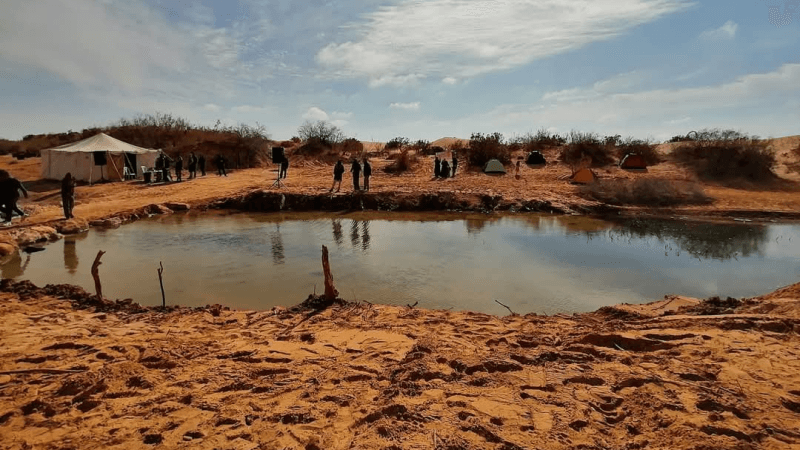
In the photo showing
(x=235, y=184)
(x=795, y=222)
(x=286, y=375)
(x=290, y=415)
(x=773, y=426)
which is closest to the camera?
(x=773, y=426)

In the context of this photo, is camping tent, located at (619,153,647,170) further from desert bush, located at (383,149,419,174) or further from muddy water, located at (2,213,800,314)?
desert bush, located at (383,149,419,174)

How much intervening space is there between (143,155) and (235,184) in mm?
6845

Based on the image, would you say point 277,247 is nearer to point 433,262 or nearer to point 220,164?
point 433,262

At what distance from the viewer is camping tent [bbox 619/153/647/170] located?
24.8m

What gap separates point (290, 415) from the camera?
12.5 ft

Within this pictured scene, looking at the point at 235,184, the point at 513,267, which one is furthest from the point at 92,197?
the point at 513,267

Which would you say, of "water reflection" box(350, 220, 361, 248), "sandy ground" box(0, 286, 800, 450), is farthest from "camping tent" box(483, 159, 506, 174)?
"sandy ground" box(0, 286, 800, 450)

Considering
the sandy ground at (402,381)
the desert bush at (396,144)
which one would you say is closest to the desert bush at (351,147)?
the desert bush at (396,144)

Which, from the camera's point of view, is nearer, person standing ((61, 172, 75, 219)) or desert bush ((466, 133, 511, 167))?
person standing ((61, 172, 75, 219))

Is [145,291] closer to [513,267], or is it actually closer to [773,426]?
[513,267]

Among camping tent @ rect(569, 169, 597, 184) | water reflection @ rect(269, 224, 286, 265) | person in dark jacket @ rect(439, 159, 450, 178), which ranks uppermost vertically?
person in dark jacket @ rect(439, 159, 450, 178)

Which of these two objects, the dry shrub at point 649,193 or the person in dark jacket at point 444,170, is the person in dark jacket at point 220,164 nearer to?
the person in dark jacket at point 444,170

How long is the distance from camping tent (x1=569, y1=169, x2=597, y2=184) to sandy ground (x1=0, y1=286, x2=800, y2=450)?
Answer: 651 inches

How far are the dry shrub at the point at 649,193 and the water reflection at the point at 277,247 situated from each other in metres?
13.4
